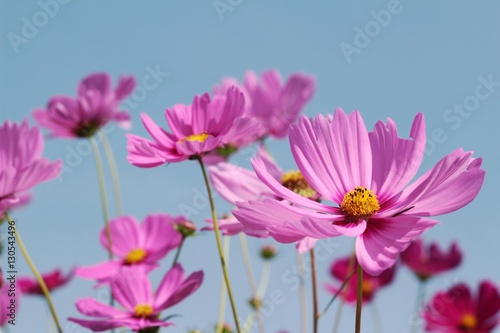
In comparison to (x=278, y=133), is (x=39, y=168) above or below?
below

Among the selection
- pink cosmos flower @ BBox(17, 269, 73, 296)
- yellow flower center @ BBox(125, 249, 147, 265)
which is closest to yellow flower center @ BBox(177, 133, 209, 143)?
yellow flower center @ BBox(125, 249, 147, 265)

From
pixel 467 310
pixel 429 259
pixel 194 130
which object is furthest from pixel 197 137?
pixel 429 259

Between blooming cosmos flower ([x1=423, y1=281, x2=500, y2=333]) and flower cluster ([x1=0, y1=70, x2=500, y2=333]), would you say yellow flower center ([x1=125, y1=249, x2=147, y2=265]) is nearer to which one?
flower cluster ([x1=0, y1=70, x2=500, y2=333])

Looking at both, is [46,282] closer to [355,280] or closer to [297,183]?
[355,280]

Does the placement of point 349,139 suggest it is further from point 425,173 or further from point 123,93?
point 123,93

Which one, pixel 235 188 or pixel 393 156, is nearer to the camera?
pixel 393 156

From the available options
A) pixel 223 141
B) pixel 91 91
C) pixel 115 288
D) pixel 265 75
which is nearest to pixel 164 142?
pixel 223 141
